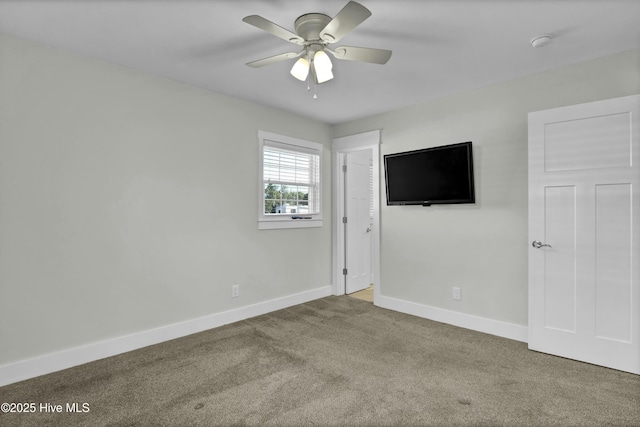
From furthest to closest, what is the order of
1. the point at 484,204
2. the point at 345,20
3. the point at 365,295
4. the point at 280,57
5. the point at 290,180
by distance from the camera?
the point at 365,295
the point at 290,180
the point at 484,204
the point at 280,57
the point at 345,20

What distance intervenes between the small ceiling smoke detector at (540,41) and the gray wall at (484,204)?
0.65m

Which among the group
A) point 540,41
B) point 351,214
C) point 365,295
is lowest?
point 365,295

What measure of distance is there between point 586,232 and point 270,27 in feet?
9.18

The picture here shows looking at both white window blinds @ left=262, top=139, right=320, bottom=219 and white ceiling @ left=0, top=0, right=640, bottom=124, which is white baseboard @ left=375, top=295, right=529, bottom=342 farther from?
white ceiling @ left=0, top=0, right=640, bottom=124

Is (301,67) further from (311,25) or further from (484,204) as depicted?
(484,204)

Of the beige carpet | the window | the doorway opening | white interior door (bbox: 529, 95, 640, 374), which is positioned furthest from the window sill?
white interior door (bbox: 529, 95, 640, 374)

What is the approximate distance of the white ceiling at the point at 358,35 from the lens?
2.04 metres

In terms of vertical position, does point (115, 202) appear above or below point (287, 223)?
above

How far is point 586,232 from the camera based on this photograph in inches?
105

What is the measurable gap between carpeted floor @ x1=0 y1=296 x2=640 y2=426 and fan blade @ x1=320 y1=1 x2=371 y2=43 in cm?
223

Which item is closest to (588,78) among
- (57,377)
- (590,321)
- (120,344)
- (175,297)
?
(590,321)

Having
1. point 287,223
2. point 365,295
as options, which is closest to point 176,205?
point 287,223

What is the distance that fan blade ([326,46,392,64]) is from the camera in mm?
2092

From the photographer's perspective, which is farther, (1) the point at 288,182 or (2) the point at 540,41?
(1) the point at 288,182
